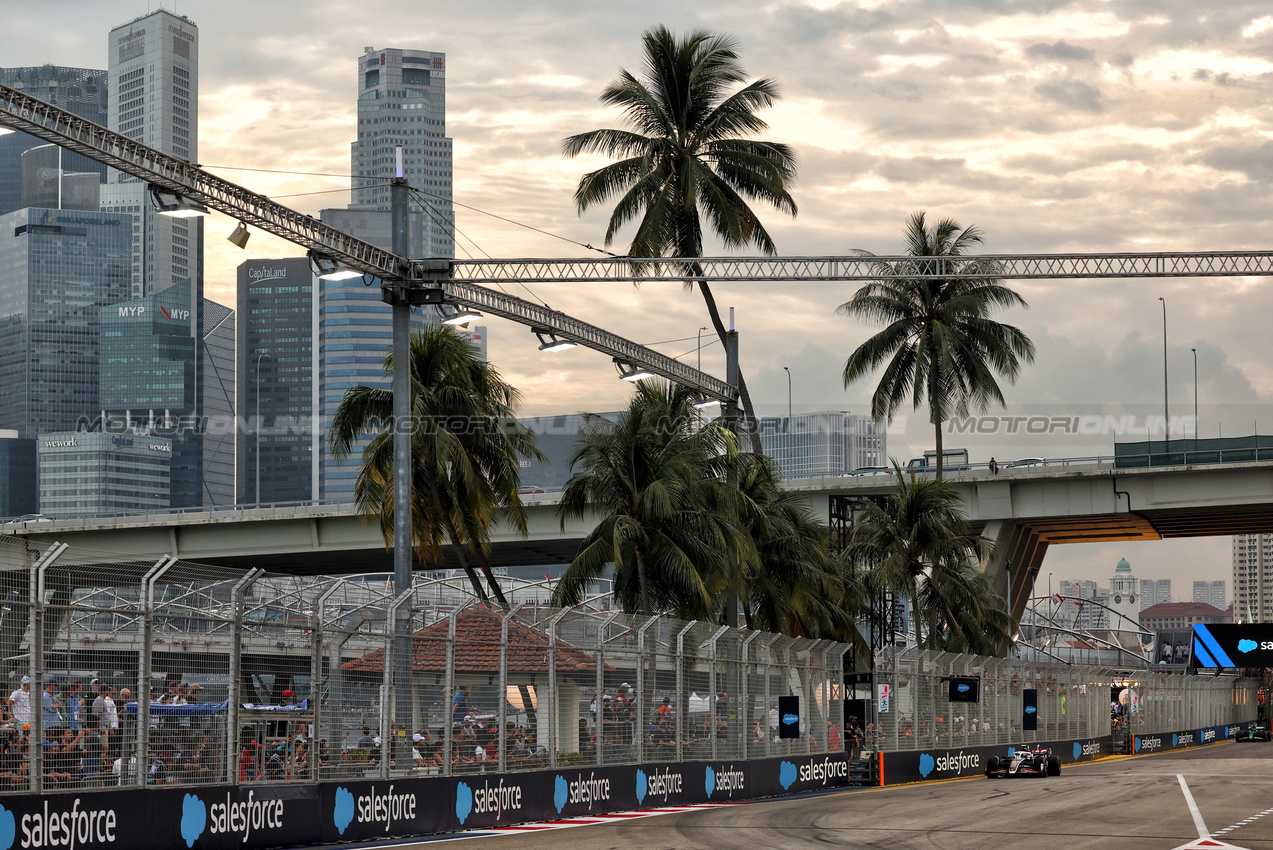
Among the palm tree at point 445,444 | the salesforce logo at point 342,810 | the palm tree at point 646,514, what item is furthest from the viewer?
the palm tree at point 445,444

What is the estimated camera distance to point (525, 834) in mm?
18797

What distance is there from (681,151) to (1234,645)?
38.3 meters

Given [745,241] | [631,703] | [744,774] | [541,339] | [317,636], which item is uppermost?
[745,241]

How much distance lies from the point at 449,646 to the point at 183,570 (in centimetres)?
483

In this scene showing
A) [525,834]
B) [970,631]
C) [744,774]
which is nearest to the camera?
[525,834]

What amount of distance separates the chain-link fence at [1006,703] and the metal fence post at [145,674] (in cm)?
2370

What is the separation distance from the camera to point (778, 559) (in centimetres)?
4138

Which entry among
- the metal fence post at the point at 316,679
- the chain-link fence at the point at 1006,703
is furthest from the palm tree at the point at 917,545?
the metal fence post at the point at 316,679

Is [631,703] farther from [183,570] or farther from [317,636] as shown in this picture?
[183,570]

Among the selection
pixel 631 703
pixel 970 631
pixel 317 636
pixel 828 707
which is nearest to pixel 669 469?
pixel 828 707

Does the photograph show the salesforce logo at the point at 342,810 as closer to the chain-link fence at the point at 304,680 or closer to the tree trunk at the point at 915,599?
the chain-link fence at the point at 304,680

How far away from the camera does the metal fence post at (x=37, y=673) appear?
13148mm

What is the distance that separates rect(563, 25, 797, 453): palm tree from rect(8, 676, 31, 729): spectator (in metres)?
32.0

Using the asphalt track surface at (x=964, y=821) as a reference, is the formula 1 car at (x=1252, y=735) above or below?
below
